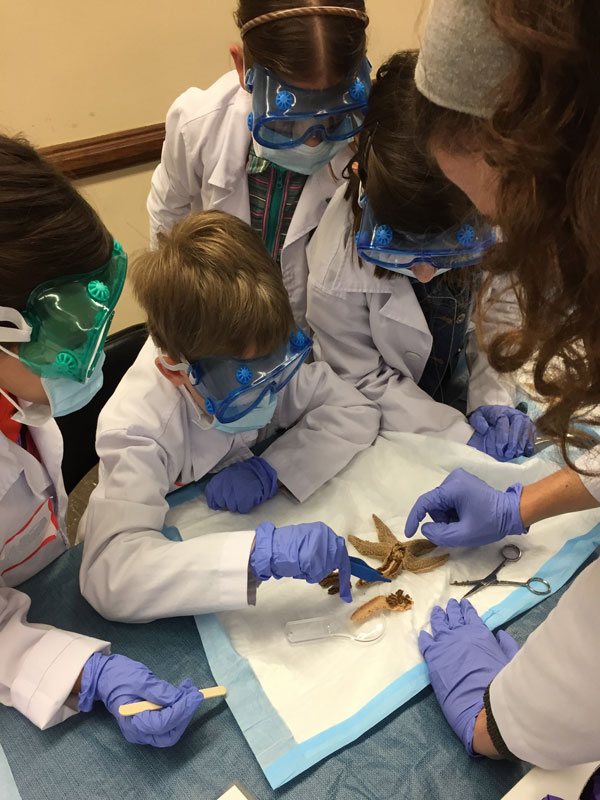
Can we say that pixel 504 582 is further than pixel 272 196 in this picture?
No

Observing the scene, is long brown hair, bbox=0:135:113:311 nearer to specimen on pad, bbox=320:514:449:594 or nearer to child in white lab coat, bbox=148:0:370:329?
child in white lab coat, bbox=148:0:370:329

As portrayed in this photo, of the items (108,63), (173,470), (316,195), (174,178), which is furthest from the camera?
(108,63)

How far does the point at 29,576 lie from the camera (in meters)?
1.16

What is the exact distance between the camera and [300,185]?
1501mm

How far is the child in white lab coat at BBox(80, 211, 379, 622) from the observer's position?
3.37ft

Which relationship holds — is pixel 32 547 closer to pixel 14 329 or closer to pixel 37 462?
pixel 37 462

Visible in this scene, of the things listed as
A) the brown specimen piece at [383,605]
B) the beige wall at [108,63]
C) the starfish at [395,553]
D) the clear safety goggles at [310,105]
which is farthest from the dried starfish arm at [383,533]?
the beige wall at [108,63]

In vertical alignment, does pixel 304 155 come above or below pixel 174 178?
above

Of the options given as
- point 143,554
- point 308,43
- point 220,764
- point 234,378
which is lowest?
point 220,764

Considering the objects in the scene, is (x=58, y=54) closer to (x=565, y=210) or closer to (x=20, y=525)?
(x=20, y=525)

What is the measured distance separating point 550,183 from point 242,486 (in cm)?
91

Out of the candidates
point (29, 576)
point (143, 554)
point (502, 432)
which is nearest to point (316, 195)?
point (502, 432)

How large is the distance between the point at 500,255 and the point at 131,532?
0.83 m

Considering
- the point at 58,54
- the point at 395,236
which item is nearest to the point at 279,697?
the point at 395,236
